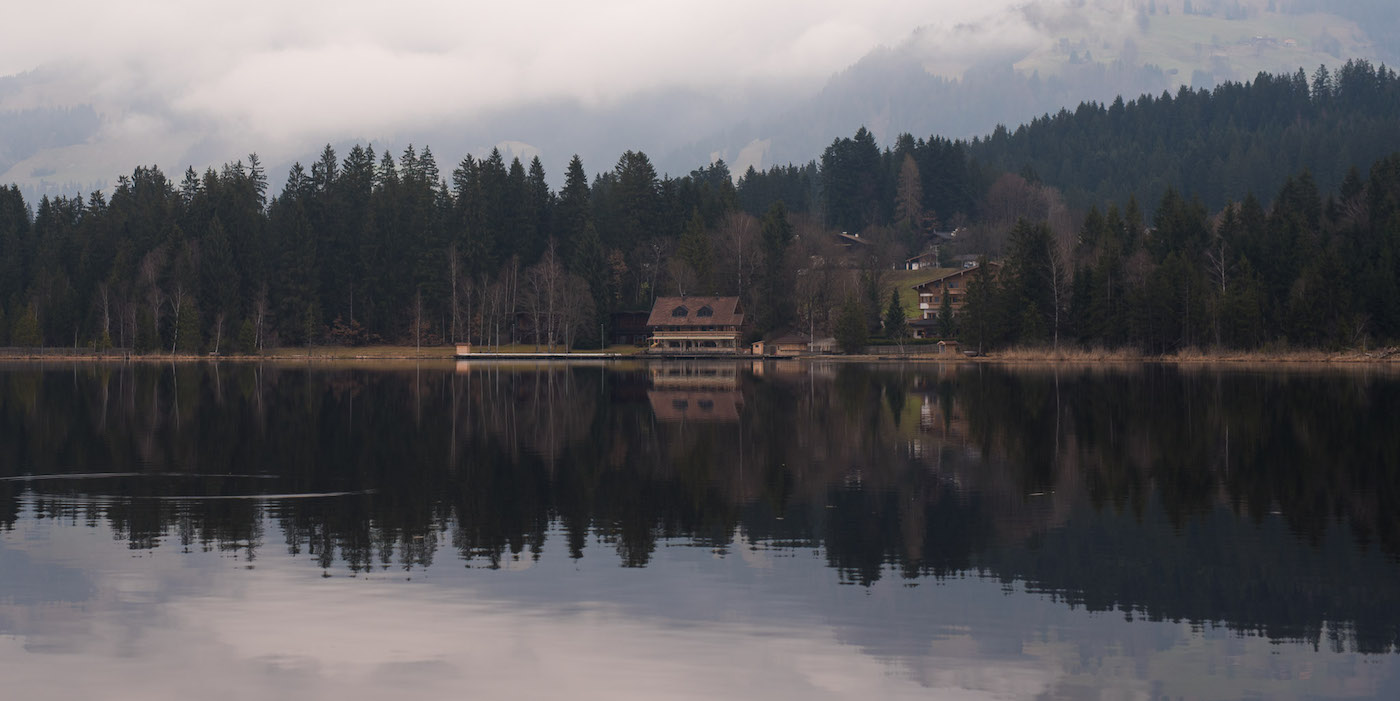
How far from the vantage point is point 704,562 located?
20.2m

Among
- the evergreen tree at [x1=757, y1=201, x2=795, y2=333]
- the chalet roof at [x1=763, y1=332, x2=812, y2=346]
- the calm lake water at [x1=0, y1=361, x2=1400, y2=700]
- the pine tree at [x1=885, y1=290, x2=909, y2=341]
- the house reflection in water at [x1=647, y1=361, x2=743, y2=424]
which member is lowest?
the calm lake water at [x1=0, y1=361, x2=1400, y2=700]

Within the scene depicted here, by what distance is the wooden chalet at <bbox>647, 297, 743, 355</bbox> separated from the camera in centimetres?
14212

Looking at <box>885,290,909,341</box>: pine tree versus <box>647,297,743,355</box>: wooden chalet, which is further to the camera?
<box>647,297,743,355</box>: wooden chalet

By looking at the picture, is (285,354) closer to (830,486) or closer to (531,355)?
(531,355)

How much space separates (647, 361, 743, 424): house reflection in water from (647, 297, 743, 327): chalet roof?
1606 inches

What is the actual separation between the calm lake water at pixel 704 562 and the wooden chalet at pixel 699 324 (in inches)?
3913

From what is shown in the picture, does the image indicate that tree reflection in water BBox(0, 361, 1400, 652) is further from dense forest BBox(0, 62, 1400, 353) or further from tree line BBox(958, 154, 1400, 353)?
dense forest BBox(0, 62, 1400, 353)

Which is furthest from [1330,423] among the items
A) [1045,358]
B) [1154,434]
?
[1045,358]

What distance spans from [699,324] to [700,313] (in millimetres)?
1339

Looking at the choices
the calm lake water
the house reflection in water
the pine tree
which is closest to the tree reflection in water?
the calm lake water

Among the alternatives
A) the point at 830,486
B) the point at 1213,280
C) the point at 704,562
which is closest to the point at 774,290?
the point at 1213,280

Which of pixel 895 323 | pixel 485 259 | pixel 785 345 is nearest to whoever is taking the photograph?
pixel 895 323

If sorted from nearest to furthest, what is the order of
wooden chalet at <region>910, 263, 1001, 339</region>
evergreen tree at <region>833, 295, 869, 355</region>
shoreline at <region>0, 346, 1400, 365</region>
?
shoreline at <region>0, 346, 1400, 365</region>
evergreen tree at <region>833, 295, 869, 355</region>
wooden chalet at <region>910, 263, 1001, 339</region>

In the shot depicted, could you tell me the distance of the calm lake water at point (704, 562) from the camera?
14383 mm
